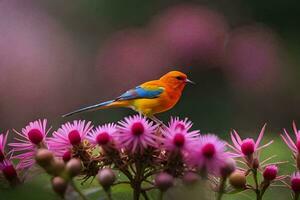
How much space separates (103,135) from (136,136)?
8 cm

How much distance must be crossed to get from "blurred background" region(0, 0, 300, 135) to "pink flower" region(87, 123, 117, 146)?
3.59m

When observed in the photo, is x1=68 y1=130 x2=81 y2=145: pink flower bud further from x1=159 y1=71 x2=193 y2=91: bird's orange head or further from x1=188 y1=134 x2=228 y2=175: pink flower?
x1=159 y1=71 x2=193 y2=91: bird's orange head

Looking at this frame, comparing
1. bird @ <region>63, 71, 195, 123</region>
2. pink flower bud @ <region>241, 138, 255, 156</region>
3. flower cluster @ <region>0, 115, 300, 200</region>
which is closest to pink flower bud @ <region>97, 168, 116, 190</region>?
flower cluster @ <region>0, 115, 300, 200</region>

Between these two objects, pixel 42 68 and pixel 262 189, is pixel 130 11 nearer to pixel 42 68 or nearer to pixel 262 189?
pixel 42 68

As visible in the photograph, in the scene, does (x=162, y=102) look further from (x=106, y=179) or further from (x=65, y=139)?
(x=106, y=179)

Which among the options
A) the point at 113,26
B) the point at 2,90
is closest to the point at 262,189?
the point at 2,90

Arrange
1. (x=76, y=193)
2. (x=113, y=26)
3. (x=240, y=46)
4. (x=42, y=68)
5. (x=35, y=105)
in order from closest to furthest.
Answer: (x=76, y=193), (x=35, y=105), (x=42, y=68), (x=240, y=46), (x=113, y=26)

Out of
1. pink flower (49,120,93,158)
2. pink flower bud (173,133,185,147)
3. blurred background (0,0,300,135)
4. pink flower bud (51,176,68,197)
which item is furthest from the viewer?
blurred background (0,0,300,135)

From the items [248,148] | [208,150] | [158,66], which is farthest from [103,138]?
[158,66]

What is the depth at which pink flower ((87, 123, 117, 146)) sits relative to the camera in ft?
4.60

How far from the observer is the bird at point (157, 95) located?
7.26 ft

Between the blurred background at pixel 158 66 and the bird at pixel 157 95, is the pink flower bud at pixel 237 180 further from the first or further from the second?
the blurred background at pixel 158 66

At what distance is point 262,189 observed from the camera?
1507mm

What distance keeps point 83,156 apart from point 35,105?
3.73 meters
